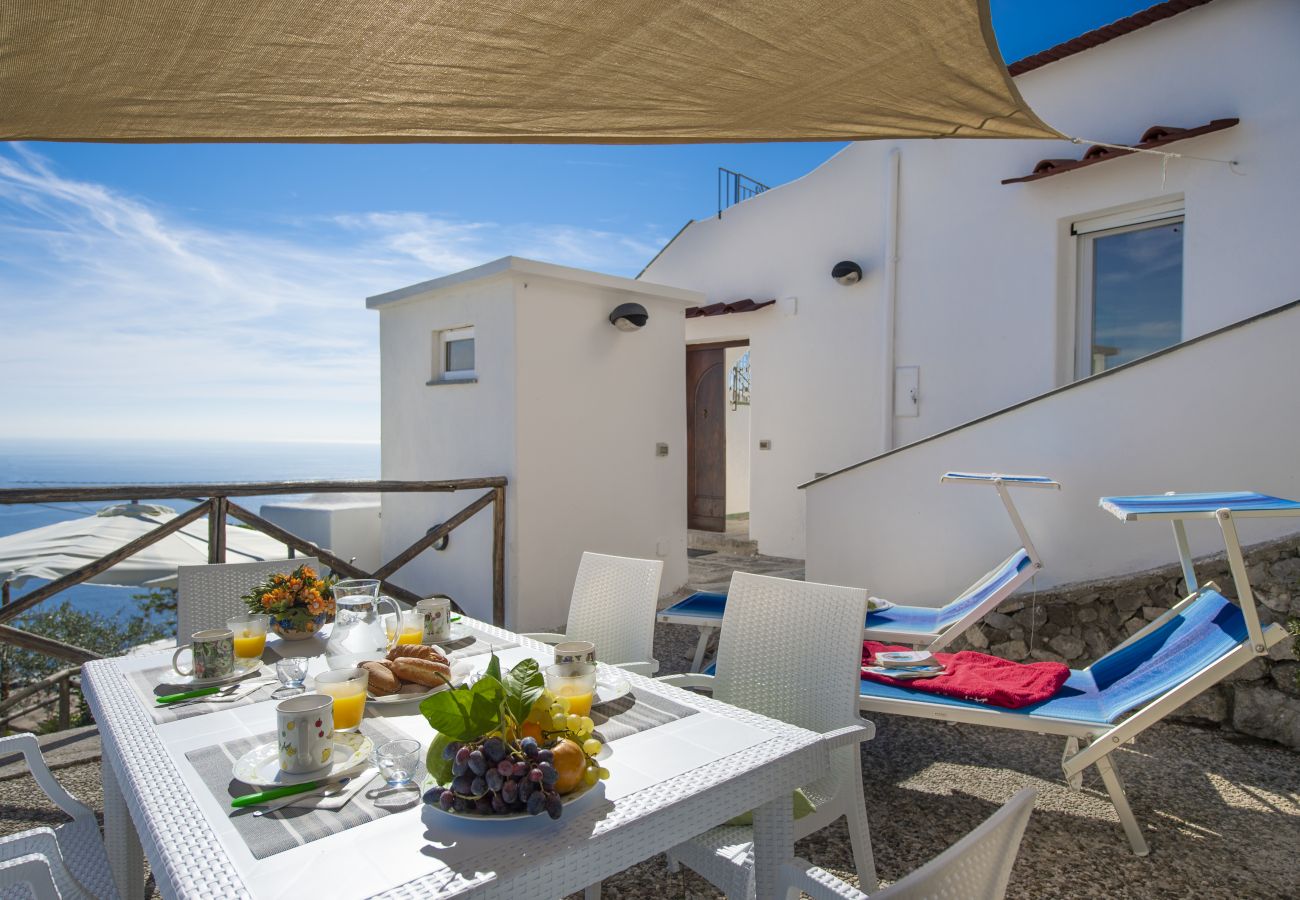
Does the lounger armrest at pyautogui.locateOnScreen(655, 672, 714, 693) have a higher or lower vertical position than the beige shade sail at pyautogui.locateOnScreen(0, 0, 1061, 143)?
lower

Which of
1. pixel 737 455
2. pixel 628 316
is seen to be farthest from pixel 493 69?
pixel 737 455

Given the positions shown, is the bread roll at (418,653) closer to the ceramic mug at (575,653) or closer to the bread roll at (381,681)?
the bread roll at (381,681)

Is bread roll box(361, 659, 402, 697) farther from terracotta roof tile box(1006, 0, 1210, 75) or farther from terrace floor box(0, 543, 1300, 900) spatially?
terracotta roof tile box(1006, 0, 1210, 75)

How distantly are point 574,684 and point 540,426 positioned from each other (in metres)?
3.61

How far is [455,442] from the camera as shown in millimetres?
5469

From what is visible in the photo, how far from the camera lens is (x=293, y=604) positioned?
7.06 feet

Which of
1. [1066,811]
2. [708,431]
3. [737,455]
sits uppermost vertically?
[708,431]

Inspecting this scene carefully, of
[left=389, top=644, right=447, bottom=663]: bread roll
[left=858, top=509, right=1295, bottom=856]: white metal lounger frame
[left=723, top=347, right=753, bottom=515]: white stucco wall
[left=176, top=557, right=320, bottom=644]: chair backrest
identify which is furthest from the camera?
[left=723, top=347, right=753, bottom=515]: white stucco wall

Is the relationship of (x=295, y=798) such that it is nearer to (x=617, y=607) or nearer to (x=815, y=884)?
(x=815, y=884)

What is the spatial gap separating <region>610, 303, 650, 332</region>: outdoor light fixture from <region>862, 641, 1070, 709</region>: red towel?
118 inches

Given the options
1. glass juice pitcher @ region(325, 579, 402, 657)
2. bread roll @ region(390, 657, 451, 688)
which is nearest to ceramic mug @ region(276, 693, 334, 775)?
bread roll @ region(390, 657, 451, 688)

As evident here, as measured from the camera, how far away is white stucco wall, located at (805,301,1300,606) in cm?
328

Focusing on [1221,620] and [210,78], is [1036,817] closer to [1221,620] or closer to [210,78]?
[1221,620]

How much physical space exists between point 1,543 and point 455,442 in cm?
531
